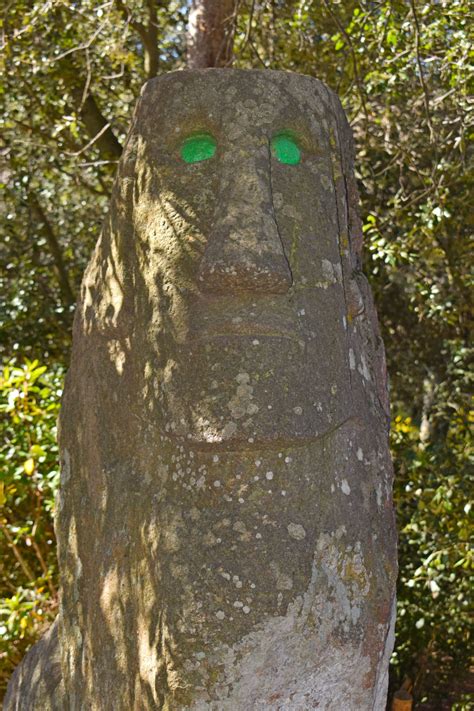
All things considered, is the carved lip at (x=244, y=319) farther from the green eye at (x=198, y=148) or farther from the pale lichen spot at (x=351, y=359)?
the green eye at (x=198, y=148)

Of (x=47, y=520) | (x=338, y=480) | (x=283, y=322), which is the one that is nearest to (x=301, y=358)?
(x=283, y=322)

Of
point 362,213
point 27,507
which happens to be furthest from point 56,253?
point 27,507

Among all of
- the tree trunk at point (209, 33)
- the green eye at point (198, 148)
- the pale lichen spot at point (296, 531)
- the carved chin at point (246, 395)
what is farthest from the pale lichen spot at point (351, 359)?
the tree trunk at point (209, 33)

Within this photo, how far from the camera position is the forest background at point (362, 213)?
4.07 m

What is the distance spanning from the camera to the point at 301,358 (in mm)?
2133

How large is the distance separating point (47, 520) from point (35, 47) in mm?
2879

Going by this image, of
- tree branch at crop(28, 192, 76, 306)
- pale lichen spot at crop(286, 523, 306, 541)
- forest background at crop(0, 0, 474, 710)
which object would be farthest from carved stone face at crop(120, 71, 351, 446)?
tree branch at crop(28, 192, 76, 306)

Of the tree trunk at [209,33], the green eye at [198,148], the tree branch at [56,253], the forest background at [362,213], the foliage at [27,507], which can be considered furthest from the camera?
the tree branch at [56,253]

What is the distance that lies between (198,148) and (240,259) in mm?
360

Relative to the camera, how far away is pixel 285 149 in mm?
2303

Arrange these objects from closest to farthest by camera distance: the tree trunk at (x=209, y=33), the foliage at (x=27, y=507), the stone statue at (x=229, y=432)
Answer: the stone statue at (x=229, y=432), the foliage at (x=27, y=507), the tree trunk at (x=209, y=33)

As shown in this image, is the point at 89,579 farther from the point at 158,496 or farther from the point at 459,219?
the point at 459,219

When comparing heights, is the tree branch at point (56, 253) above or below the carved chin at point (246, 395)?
above

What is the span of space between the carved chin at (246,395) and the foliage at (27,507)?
1.88 m
